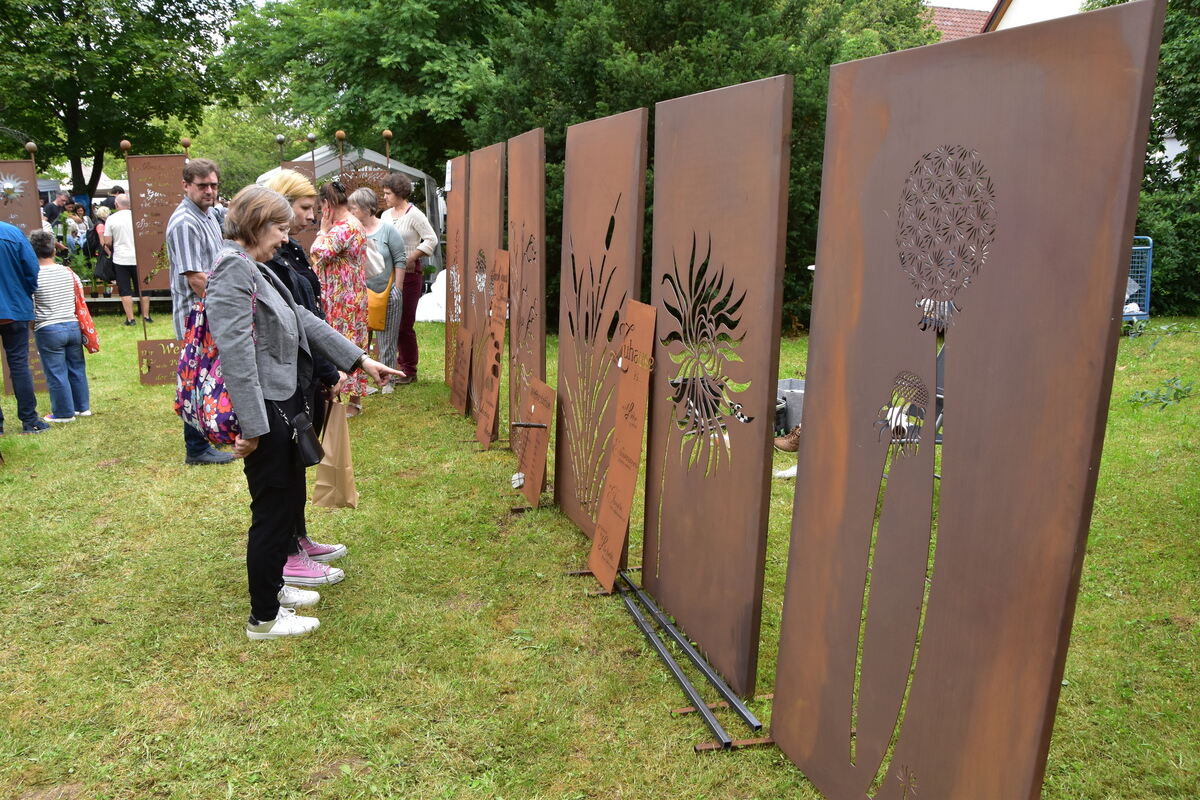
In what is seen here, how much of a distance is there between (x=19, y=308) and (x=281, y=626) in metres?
4.39

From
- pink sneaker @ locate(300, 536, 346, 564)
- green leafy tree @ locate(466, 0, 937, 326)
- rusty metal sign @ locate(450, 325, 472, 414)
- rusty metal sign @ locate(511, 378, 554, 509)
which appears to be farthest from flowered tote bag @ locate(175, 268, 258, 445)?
green leafy tree @ locate(466, 0, 937, 326)

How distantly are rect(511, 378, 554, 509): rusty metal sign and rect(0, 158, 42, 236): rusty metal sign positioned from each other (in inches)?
248

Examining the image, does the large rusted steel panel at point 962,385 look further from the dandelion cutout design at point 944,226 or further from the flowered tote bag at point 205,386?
the flowered tote bag at point 205,386

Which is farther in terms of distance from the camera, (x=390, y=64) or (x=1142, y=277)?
(x=390, y=64)

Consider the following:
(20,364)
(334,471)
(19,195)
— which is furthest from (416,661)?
(19,195)

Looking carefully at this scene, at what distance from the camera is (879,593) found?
7.61 feet

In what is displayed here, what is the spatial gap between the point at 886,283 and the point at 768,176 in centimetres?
64

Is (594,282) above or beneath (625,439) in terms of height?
above

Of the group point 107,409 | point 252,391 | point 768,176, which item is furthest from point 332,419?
point 107,409

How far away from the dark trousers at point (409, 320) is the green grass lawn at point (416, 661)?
9.18ft

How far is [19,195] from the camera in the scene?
873 centimetres

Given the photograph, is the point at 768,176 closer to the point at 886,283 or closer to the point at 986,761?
the point at 886,283

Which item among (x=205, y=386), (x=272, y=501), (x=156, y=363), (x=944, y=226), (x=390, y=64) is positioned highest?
(x=390, y=64)

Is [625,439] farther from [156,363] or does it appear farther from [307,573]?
[156,363]
